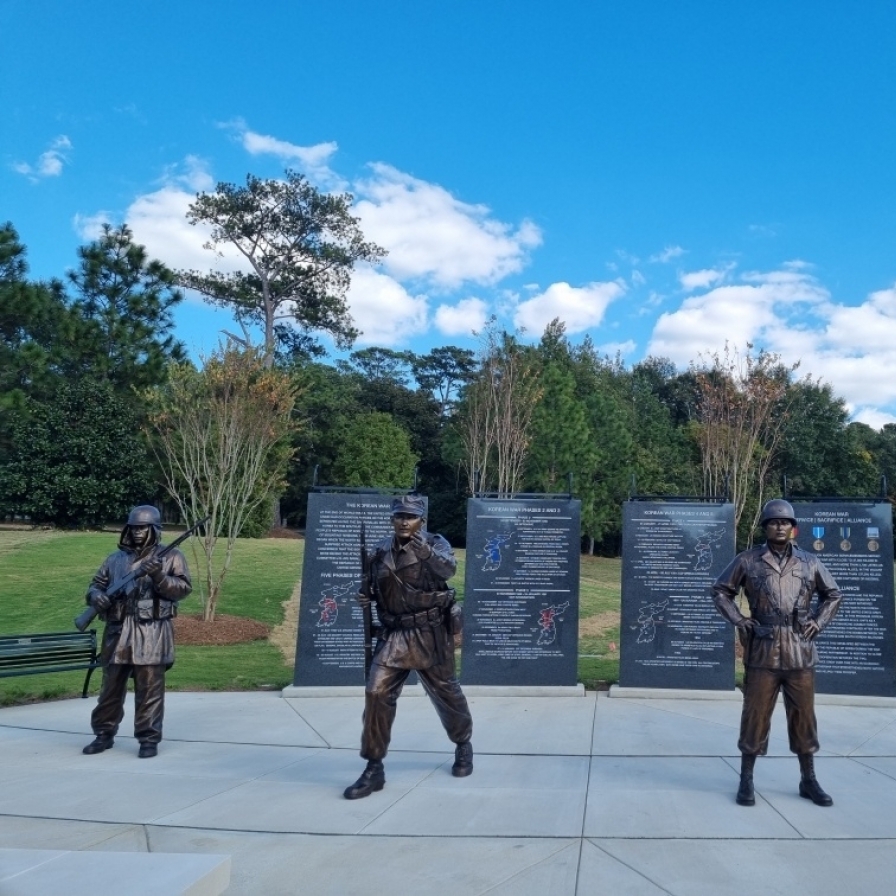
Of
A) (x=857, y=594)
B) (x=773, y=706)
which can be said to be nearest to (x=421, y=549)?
(x=773, y=706)

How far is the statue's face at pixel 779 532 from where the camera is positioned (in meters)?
5.89

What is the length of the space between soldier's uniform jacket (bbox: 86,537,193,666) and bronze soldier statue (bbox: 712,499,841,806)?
4047 millimetres

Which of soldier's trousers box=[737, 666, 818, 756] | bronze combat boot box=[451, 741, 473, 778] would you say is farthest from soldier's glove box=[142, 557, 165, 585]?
soldier's trousers box=[737, 666, 818, 756]

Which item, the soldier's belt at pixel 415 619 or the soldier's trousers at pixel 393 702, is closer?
the soldier's trousers at pixel 393 702

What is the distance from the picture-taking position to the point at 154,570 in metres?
6.84

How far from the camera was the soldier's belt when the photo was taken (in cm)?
609

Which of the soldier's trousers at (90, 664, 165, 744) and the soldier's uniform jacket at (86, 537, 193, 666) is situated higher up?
the soldier's uniform jacket at (86, 537, 193, 666)

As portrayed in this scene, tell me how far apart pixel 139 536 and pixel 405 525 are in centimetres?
241

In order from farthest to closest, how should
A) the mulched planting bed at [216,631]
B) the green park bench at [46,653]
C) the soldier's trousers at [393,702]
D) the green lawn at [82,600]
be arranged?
the mulched planting bed at [216,631], the green lawn at [82,600], the green park bench at [46,653], the soldier's trousers at [393,702]

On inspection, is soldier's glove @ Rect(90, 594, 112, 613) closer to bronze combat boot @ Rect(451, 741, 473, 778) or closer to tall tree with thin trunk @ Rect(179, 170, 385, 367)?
bronze combat boot @ Rect(451, 741, 473, 778)

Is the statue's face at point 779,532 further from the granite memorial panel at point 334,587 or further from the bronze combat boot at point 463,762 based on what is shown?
the granite memorial panel at point 334,587

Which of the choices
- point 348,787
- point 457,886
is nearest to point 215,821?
Answer: point 348,787

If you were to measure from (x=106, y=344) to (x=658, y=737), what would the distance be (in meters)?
34.4

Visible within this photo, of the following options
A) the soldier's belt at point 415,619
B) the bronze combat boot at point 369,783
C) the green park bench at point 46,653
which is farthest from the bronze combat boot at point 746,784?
the green park bench at point 46,653
